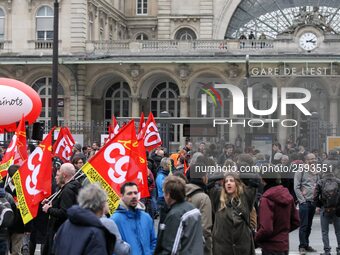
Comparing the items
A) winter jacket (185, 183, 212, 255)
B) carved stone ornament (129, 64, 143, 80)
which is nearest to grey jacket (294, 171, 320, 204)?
winter jacket (185, 183, 212, 255)

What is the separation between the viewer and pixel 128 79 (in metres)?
45.5

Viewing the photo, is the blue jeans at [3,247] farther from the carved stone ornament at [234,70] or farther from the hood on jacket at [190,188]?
the carved stone ornament at [234,70]

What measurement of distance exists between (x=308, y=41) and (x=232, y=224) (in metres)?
34.6

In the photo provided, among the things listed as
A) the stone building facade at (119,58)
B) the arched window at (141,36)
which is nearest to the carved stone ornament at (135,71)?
the stone building facade at (119,58)

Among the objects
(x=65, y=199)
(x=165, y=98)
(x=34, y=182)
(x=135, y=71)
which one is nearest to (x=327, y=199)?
(x=65, y=199)

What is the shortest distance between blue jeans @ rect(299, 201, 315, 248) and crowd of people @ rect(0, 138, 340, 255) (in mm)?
870

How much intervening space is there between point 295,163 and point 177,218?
653 cm

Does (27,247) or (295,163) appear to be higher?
(295,163)

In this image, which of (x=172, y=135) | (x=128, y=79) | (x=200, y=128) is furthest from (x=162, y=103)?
(x=200, y=128)

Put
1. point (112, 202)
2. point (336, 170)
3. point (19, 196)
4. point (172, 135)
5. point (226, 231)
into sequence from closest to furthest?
point (226, 231) < point (112, 202) < point (19, 196) < point (336, 170) < point (172, 135)

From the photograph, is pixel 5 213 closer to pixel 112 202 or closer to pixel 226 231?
pixel 112 202

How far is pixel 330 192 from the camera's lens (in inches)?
571

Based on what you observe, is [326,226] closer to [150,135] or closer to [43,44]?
[150,135]

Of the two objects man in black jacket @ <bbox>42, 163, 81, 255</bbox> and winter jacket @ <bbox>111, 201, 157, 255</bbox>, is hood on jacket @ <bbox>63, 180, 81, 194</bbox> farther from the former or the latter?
winter jacket @ <bbox>111, 201, 157, 255</bbox>
